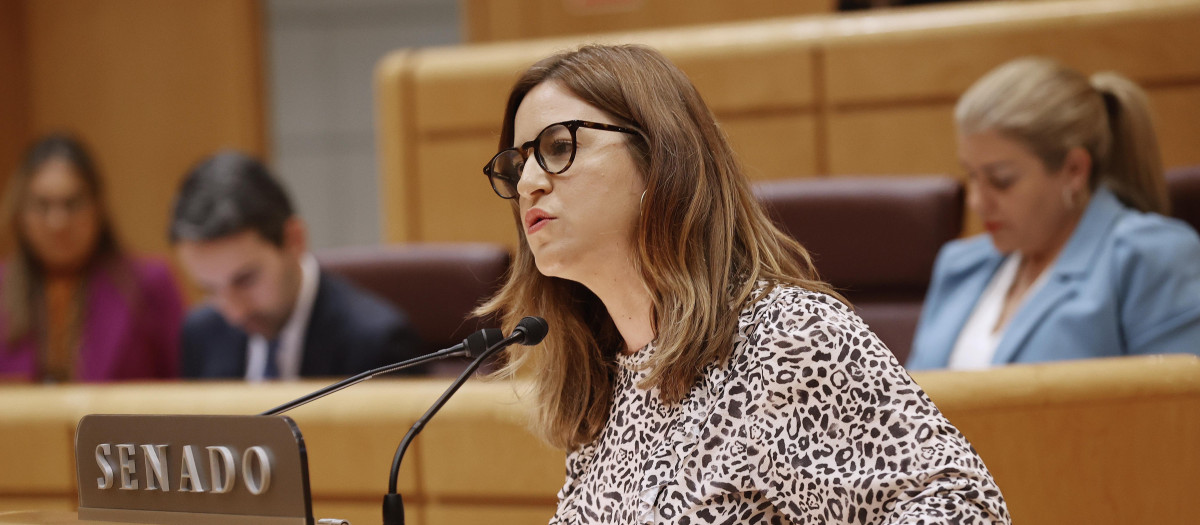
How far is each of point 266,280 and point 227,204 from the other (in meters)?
0.16

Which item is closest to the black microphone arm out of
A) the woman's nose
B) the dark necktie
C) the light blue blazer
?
the woman's nose

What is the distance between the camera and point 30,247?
2.49m

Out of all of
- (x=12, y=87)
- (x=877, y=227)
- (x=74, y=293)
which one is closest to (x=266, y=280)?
(x=74, y=293)

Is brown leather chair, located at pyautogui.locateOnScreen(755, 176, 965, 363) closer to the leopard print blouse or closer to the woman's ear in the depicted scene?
the woman's ear

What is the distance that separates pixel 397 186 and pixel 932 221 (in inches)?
49.7

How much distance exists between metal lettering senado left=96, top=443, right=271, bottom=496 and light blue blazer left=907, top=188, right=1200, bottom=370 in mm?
1224

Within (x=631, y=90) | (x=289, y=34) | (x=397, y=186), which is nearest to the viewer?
(x=631, y=90)

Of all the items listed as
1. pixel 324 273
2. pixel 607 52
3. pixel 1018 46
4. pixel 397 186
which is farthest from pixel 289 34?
pixel 607 52

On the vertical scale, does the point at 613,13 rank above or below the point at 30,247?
above

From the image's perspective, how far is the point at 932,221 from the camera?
200 centimetres

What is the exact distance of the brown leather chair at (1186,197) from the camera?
190 cm

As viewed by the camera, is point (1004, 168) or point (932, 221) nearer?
point (1004, 168)

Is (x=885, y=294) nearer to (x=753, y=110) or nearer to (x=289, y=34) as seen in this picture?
(x=753, y=110)

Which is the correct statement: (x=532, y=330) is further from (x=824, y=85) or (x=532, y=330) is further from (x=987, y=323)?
(x=824, y=85)
